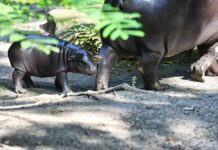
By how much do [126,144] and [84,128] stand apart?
442 millimetres

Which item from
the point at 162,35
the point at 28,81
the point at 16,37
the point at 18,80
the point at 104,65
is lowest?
the point at 28,81

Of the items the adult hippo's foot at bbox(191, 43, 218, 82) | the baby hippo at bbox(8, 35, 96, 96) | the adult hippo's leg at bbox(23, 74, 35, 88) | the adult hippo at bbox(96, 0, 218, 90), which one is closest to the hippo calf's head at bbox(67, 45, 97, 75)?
the baby hippo at bbox(8, 35, 96, 96)

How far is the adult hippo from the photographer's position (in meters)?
6.18

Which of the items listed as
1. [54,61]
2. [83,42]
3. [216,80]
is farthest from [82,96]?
[83,42]

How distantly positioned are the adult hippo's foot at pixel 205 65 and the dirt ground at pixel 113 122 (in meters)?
0.66

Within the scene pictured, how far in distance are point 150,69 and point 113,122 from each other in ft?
6.65

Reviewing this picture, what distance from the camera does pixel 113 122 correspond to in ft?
15.1

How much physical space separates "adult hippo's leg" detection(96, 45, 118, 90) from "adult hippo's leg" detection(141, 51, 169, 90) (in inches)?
18.1

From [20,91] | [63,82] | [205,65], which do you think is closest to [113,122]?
[63,82]

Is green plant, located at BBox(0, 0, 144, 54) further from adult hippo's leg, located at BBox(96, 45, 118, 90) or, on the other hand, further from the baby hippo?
adult hippo's leg, located at BBox(96, 45, 118, 90)

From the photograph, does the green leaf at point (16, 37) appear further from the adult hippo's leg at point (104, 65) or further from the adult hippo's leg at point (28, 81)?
the adult hippo's leg at point (28, 81)

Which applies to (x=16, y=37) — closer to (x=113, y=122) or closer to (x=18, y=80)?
(x=113, y=122)

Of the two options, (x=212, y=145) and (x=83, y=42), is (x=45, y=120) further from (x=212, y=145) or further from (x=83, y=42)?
(x=83, y=42)

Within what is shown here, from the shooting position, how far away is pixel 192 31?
21.4 feet
